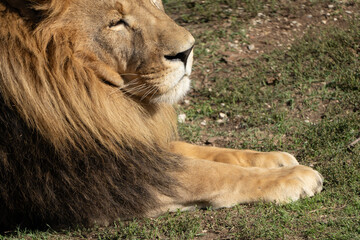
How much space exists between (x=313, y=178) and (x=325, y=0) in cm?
303

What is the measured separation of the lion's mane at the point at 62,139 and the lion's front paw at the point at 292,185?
0.55m

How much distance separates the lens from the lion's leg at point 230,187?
10.3 ft

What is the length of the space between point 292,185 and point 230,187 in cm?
34

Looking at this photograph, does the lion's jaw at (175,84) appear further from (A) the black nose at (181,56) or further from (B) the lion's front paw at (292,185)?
(B) the lion's front paw at (292,185)

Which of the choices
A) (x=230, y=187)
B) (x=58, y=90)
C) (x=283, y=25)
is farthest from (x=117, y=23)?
(x=283, y=25)

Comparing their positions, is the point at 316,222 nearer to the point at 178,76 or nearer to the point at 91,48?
the point at 178,76

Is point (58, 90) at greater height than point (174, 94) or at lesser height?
greater

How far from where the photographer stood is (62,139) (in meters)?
2.84

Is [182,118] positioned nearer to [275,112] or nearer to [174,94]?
[275,112]

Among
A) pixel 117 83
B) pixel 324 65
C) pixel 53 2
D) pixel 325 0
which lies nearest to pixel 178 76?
pixel 117 83

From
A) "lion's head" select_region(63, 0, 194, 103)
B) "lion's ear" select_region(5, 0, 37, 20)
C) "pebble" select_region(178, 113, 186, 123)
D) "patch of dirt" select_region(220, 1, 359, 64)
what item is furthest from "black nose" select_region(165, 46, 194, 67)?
"patch of dirt" select_region(220, 1, 359, 64)

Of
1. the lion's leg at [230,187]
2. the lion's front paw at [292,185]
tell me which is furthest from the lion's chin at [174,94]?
the lion's front paw at [292,185]

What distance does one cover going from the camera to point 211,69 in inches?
205

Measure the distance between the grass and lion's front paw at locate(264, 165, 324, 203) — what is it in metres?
0.05
